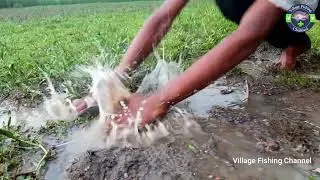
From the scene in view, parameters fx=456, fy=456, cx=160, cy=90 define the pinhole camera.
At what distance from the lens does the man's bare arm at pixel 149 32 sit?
2182mm

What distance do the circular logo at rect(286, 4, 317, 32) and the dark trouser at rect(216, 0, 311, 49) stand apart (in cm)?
25

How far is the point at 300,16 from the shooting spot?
1895 millimetres

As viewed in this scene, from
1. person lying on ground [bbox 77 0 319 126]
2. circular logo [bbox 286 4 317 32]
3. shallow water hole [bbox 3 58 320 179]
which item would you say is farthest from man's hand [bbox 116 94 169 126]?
circular logo [bbox 286 4 317 32]

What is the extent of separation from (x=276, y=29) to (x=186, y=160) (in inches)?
43.8

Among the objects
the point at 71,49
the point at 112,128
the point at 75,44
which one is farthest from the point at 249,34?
the point at 75,44

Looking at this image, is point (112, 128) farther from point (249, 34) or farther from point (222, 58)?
point (249, 34)

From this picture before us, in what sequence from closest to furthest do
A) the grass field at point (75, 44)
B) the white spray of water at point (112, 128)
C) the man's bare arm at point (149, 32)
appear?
the white spray of water at point (112, 128), the man's bare arm at point (149, 32), the grass field at point (75, 44)

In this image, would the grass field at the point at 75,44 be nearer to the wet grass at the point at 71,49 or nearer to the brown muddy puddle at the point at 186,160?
the wet grass at the point at 71,49

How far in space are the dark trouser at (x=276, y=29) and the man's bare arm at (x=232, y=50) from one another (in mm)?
702

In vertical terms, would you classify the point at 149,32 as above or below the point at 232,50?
above

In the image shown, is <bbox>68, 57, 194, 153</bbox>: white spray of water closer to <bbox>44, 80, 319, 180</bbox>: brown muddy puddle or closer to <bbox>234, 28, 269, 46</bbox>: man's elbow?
<bbox>44, 80, 319, 180</bbox>: brown muddy puddle

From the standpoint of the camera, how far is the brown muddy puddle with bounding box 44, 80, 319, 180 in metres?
1.50

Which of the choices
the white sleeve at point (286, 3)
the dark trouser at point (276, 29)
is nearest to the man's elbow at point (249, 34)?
the white sleeve at point (286, 3)

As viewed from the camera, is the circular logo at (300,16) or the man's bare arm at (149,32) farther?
the man's bare arm at (149,32)
